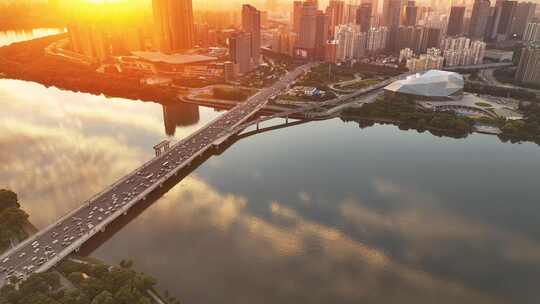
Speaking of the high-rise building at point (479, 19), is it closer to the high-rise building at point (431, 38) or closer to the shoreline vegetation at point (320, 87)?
the high-rise building at point (431, 38)

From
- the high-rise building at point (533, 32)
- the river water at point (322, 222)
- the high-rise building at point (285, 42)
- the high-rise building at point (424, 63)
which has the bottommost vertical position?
the river water at point (322, 222)

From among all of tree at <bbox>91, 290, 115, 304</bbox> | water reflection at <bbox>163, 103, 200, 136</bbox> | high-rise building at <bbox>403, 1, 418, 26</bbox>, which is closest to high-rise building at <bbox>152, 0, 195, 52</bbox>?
water reflection at <bbox>163, 103, 200, 136</bbox>

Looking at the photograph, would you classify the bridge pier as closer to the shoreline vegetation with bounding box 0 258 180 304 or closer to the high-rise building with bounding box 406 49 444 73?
the shoreline vegetation with bounding box 0 258 180 304

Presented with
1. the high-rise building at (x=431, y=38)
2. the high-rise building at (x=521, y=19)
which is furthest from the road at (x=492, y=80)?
the high-rise building at (x=521, y=19)

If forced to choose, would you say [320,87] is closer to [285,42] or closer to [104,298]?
[285,42]

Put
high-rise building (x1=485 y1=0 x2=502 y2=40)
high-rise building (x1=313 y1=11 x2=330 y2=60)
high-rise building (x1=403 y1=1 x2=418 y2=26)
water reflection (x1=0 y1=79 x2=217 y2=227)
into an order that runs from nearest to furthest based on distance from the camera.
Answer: water reflection (x1=0 y1=79 x2=217 y2=227)
high-rise building (x1=313 y1=11 x2=330 y2=60)
high-rise building (x1=403 y1=1 x2=418 y2=26)
high-rise building (x1=485 y1=0 x2=502 y2=40)

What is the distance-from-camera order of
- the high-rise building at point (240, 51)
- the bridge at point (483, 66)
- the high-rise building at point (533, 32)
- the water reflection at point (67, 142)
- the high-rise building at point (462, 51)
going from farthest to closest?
the high-rise building at point (533, 32), the high-rise building at point (462, 51), the bridge at point (483, 66), the high-rise building at point (240, 51), the water reflection at point (67, 142)

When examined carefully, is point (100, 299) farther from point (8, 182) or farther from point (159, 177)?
point (8, 182)
